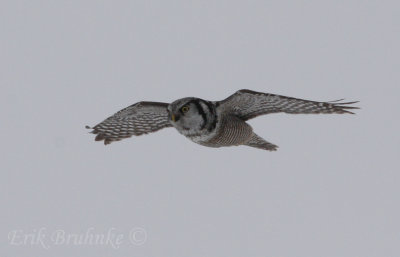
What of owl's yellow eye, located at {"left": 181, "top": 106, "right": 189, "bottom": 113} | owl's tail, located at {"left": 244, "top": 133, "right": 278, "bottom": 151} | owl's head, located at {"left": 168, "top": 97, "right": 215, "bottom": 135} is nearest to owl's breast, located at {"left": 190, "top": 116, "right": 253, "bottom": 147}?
owl's head, located at {"left": 168, "top": 97, "right": 215, "bottom": 135}

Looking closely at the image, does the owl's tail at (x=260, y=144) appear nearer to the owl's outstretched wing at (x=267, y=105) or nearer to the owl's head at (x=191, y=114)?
the owl's outstretched wing at (x=267, y=105)

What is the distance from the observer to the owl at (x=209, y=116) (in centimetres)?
667

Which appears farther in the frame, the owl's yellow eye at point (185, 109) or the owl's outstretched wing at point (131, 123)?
the owl's outstretched wing at point (131, 123)

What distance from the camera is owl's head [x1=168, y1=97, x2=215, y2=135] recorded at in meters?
6.64

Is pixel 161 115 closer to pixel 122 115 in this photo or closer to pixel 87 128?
pixel 122 115

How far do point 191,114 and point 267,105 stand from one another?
1.09m

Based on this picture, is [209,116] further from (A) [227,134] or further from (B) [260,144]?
(B) [260,144]

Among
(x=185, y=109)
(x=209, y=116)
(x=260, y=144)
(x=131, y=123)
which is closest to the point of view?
(x=185, y=109)

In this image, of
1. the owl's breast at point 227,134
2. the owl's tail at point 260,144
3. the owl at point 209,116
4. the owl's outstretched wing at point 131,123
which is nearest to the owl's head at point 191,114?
the owl at point 209,116

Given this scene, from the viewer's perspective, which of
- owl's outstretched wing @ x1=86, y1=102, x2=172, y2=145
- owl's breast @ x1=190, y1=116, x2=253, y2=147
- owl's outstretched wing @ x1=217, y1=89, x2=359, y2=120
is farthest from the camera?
owl's outstretched wing @ x1=86, y1=102, x2=172, y2=145

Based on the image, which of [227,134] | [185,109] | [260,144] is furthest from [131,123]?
[260,144]

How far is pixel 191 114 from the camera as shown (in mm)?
6695

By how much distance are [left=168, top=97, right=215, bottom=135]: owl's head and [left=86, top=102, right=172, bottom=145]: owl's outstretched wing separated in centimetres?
75

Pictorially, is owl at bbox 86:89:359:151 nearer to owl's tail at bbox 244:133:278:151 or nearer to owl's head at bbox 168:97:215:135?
owl's head at bbox 168:97:215:135
